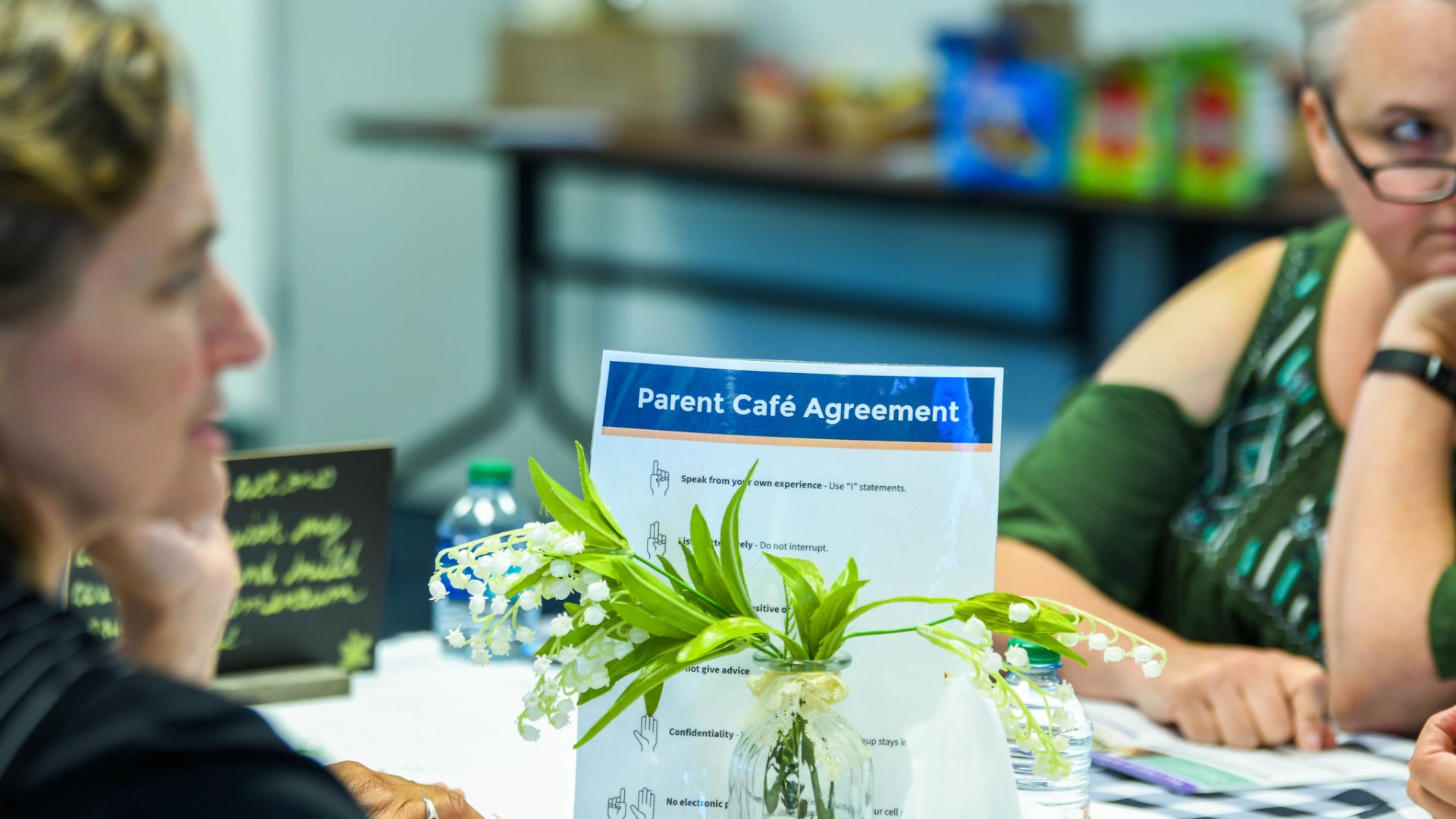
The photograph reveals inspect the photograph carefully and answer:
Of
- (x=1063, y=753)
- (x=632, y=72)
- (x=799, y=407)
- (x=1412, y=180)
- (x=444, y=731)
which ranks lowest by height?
(x=444, y=731)

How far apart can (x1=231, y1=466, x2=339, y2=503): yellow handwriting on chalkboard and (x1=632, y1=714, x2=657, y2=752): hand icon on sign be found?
1.65 feet

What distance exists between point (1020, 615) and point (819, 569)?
0.45 ft

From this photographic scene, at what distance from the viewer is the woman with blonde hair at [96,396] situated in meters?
0.61

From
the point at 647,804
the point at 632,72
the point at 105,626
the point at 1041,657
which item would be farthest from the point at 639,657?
the point at 632,72

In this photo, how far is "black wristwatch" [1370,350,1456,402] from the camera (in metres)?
1.46

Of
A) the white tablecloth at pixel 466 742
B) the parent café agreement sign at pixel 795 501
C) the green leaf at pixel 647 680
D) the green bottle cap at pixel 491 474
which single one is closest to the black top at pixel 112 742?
the green leaf at pixel 647 680

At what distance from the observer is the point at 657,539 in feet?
3.28

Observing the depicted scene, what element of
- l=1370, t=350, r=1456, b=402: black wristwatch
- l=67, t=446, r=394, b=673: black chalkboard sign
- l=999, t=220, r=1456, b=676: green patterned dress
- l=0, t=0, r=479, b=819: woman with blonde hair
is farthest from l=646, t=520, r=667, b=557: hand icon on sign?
l=1370, t=350, r=1456, b=402: black wristwatch

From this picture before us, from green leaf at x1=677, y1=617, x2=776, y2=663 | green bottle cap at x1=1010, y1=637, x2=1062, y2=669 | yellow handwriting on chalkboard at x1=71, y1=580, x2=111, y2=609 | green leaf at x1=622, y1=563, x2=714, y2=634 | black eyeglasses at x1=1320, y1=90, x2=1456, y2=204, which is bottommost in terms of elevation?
yellow handwriting on chalkboard at x1=71, y1=580, x2=111, y2=609

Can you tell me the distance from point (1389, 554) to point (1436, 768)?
0.38 meters

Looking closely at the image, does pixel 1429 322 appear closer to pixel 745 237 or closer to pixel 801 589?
→ pixel 801 589

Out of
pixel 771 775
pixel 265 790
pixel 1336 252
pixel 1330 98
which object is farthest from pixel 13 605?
pixel 1336 252

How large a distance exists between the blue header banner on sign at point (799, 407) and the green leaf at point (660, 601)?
13 centimetres

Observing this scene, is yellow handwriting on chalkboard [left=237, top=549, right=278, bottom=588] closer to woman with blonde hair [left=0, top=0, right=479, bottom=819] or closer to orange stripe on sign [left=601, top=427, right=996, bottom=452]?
orange stripe on sign [left=601, top=427, right=996, bottom=452]
